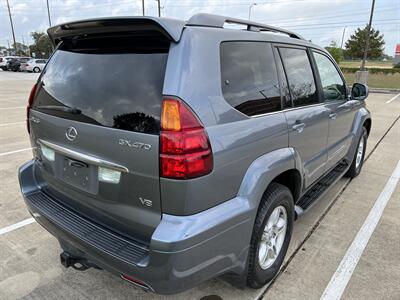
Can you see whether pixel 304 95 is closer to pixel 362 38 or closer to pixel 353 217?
pixel 353 217

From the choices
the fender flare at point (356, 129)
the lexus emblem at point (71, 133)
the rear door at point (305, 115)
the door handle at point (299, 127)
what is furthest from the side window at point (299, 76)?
the lexus emblem at point (71, 133)

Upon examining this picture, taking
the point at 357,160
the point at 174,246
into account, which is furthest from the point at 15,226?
the point at 357,160

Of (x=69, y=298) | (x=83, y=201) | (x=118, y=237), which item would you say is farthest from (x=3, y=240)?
(x=118, y=237)

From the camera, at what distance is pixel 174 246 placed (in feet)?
5.80

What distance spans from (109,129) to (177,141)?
0.46 metres

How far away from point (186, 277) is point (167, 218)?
35 centimetres

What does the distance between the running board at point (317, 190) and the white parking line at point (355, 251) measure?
1.80 feet

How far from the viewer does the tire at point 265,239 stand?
2359mm

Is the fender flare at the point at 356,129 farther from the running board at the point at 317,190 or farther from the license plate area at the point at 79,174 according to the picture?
the license plate area at the point at 79,174

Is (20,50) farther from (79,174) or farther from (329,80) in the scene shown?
(79,174)

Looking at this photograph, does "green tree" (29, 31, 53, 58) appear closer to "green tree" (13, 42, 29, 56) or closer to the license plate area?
"green tree" (13, 42, 29, 56)

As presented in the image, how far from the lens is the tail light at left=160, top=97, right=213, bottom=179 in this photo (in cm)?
179

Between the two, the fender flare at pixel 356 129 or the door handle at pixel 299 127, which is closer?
A: the door handle at pixel 299 127

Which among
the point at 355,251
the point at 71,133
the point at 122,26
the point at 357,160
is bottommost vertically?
the point at 355,251
